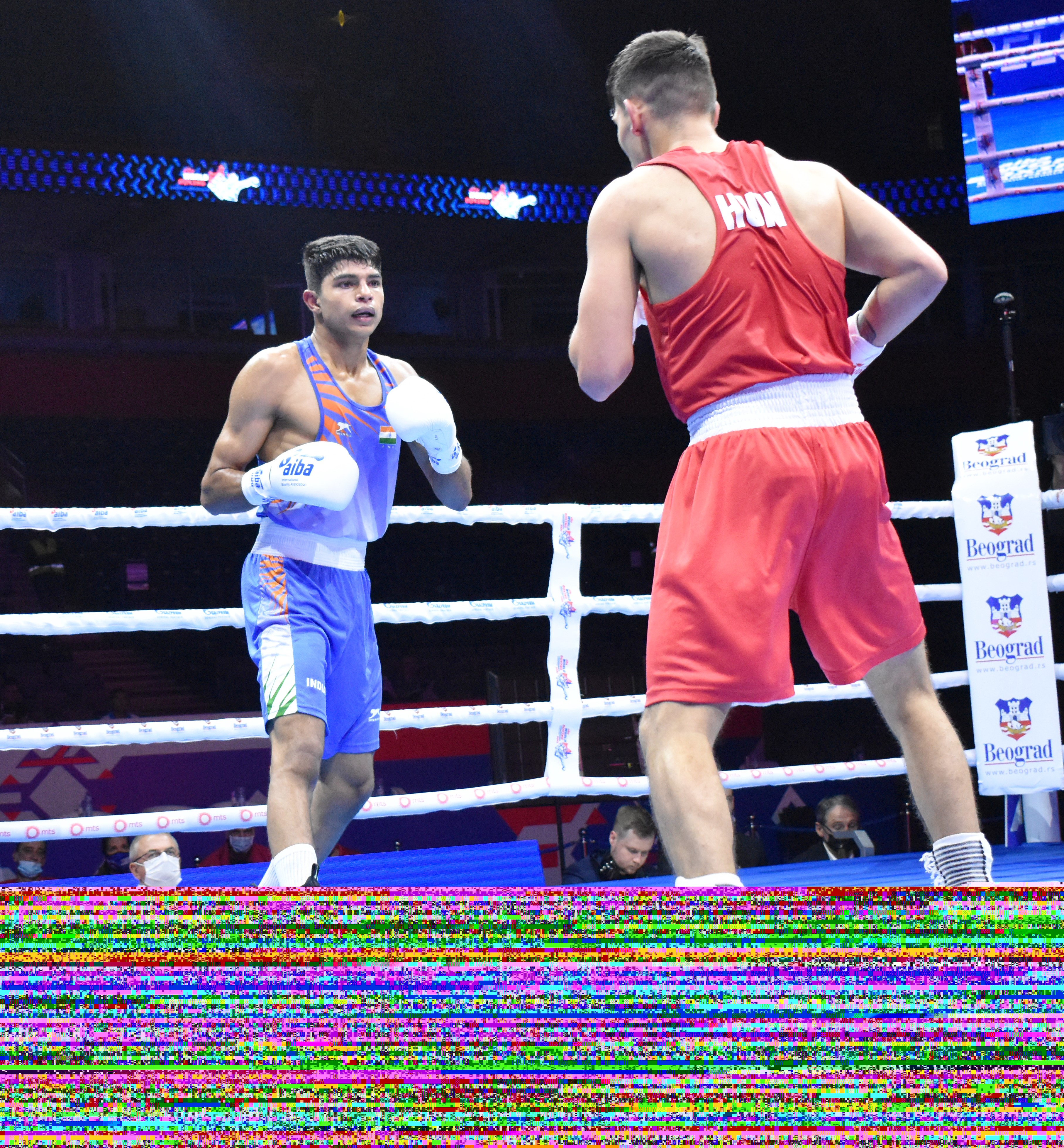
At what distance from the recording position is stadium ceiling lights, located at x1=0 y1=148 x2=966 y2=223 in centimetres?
1079

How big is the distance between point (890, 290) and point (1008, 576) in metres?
1.81

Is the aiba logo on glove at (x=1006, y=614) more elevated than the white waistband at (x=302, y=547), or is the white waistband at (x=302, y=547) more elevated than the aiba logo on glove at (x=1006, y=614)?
the white waistband at (x=302, y=547)

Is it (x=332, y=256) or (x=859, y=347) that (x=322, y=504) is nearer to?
(x=332, y=256)

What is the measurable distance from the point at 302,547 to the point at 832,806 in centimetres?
273

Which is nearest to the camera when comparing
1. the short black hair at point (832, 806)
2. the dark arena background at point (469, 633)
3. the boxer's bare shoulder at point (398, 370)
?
the dark arena background at point (469, 633)

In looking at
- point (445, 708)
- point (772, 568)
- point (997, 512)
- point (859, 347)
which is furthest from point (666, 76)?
point (997, 512)

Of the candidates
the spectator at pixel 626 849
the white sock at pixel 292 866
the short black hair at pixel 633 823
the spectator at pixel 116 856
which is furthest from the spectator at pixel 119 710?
the white sock at pixel 292 866

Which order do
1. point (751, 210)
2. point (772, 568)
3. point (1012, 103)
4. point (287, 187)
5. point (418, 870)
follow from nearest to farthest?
point (772, 568), point (751, 210), point (418, 870), point (1012, 103), point (287, 187)

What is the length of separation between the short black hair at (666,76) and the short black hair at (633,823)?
2.65 m

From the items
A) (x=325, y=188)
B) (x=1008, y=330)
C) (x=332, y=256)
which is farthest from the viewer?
(x=325, y=188)

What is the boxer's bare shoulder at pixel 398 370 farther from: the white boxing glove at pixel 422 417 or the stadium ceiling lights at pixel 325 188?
the stadium ceiling lights at pixel 325 188

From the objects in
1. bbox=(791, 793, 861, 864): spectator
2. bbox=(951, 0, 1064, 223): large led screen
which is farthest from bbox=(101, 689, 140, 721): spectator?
bbox=(951, 0, 1064, 223): large led screen

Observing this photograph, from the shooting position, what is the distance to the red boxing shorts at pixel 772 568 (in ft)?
4.88

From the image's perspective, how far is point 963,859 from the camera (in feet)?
5.31
